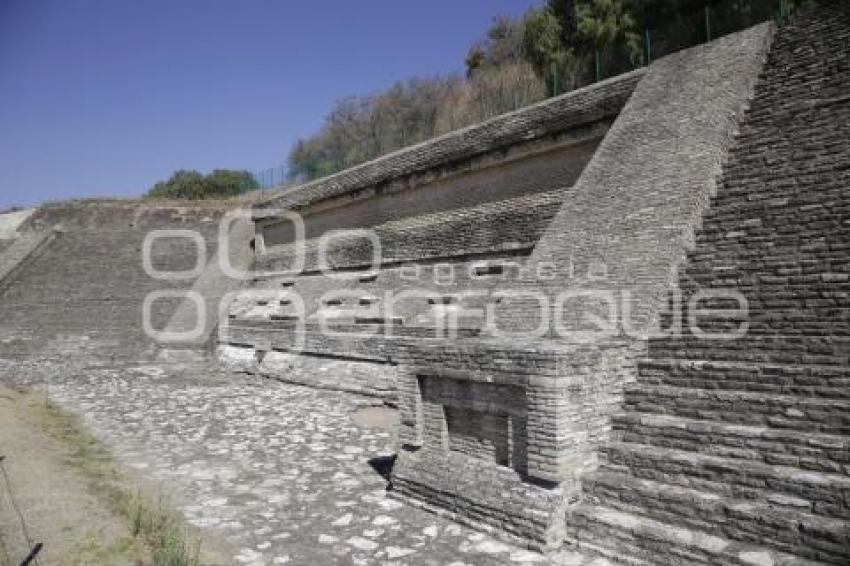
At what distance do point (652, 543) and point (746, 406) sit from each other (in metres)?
1.06

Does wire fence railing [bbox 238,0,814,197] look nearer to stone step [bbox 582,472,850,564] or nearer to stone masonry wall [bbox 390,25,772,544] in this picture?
stone masonry wall [bbox 390,25,772,544]

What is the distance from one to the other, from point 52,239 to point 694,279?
16.6 m

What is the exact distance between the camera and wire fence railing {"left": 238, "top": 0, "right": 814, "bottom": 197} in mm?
12023

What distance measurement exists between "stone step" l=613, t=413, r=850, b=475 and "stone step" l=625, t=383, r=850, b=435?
0.06 metres

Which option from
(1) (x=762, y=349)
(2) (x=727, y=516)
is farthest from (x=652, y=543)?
(1) (x=762, y=349)

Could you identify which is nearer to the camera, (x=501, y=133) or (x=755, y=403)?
(x=755, y=403)

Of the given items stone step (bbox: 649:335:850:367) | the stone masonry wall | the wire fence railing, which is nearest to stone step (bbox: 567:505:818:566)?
the stone masonry wall

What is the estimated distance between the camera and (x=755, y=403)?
405 centimetres

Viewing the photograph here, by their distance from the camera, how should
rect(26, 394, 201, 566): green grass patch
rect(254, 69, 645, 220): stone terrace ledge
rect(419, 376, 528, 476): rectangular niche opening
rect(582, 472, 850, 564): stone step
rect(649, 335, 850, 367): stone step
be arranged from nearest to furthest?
rect(582, 472, 850, 564): stone step → rect(26, 394, 201, 566): green grass patch → rect(649, 335, 850, 367): stone step → rect(419, 376, 528, 476): rectangular niche opening → rect(254, 69, 645, 220): stone terrace ledge

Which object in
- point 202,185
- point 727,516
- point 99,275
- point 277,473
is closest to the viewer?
point 727,516

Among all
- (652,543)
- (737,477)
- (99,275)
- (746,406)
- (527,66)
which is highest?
(527,66)

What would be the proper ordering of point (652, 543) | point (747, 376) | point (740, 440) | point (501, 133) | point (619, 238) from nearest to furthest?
point (652, 543)
point (740, 440)
point (747, 376)
point (619, 238)
point (501, 133)

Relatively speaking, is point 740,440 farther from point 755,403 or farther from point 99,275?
point 99,275

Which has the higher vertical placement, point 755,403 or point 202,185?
point 202,185
